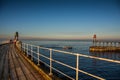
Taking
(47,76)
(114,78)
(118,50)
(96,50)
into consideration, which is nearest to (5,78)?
(47,76)

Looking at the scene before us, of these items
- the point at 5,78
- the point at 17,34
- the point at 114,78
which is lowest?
the point at 114,78

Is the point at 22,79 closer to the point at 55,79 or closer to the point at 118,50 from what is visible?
the point at 55,79

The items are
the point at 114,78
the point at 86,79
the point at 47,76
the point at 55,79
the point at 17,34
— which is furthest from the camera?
the point at 17,34

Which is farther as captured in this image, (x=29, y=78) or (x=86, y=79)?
(x=86, y=79)

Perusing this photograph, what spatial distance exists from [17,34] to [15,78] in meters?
25.0

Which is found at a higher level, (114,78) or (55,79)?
(55,79)

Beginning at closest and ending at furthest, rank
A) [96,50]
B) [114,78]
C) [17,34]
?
[114,78] < [17,34] < [96,50]

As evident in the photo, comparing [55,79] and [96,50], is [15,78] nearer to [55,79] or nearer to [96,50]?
[55,79]

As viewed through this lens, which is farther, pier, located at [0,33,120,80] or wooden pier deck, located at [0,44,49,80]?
wooden pier deck, located at [0,44,49,80]

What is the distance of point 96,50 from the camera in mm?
60562

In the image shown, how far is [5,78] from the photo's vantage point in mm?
5309

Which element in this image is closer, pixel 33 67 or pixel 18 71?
pixel 18 71

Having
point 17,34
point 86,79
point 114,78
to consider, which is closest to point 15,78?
point 86,79

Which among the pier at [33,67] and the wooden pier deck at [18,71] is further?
the wooden pier deck at [18,71]
